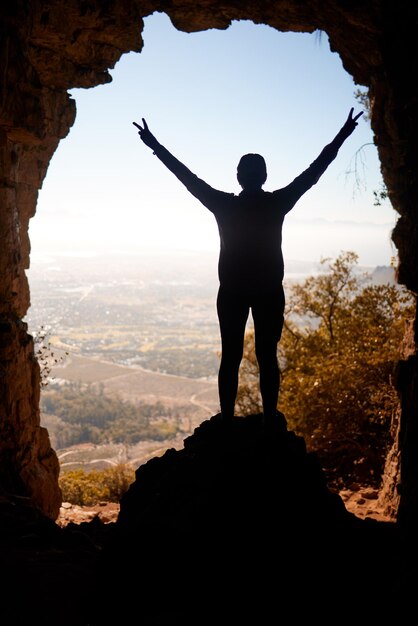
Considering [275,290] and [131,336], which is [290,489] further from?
[131,336]

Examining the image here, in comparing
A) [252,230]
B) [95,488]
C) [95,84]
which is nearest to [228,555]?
[252,230]

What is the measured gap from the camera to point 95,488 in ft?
60.9

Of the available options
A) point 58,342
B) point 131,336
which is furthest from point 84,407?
point 131,336

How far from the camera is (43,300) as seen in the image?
136625mm

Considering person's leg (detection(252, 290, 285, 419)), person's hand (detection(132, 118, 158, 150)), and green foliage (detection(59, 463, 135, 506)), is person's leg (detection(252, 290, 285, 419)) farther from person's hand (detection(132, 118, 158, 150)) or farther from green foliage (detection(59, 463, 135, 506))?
green foliage (detection(59, 463, 135, 506))

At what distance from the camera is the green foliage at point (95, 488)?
17.5 metres

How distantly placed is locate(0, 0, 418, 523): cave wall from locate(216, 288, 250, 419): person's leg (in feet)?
17.0

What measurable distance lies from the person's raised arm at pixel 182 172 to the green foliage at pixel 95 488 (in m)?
16.0

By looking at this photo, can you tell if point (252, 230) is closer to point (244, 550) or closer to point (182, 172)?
point (182, 172)

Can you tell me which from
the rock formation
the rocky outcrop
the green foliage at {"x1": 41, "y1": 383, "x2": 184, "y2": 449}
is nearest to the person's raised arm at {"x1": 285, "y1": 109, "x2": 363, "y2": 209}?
the rocky outcrop

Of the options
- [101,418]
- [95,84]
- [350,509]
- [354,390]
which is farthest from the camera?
[101,418]

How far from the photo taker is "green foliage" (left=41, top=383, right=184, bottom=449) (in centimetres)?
5878

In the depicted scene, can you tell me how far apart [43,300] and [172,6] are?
136 m

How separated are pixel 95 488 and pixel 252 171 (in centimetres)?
1789
